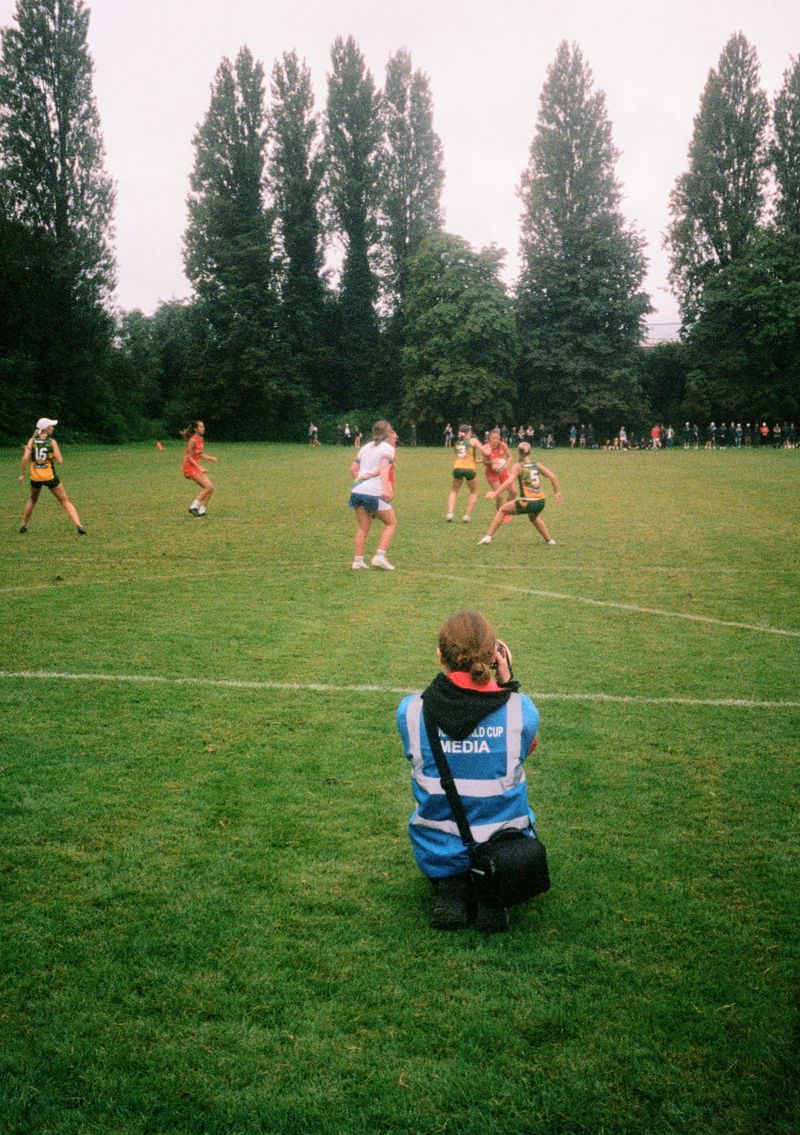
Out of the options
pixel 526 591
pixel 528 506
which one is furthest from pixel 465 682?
pixel 528 506

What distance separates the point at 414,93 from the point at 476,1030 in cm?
8094

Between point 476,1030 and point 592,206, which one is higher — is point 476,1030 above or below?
below

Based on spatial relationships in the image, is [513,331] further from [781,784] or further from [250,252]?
[781,784]

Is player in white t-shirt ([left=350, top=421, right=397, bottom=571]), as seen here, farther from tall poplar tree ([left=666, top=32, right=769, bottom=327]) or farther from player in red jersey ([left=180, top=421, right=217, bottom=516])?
tall poplar tree ([left=666, top=32, right=769, bottom=327])

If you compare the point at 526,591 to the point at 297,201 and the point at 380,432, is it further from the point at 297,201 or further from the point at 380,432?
the point at 297,201

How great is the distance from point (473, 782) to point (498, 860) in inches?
13.1

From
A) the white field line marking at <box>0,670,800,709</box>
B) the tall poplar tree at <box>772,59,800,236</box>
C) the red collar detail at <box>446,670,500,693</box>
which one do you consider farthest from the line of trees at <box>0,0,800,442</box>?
the red collar detail at <box>446,670,500,693</box>

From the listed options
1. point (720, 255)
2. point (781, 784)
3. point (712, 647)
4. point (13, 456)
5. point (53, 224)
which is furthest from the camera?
point (720, 255)

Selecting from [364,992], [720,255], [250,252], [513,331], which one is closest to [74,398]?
[250,252]

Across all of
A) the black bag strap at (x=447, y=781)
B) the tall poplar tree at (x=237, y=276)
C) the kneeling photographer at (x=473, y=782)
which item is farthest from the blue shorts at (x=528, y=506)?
the tall poplar tree at (x=237, y=276)

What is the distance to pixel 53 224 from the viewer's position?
52438 millimetres

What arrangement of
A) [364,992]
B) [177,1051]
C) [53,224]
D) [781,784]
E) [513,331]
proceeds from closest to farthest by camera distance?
[177,1051]
[364,992]
[781,784]
[53,224]
[513,331]

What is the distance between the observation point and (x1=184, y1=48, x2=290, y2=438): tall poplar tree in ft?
216

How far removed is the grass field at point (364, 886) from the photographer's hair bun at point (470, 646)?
44.4 inches
